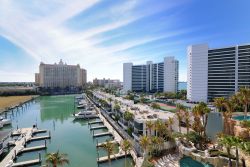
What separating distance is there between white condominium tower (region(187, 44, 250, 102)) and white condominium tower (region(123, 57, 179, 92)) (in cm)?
4807

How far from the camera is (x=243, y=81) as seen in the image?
90500mm

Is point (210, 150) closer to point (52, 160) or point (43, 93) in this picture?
point (52, 160)

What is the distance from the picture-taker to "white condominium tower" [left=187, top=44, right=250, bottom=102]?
90.9 meters

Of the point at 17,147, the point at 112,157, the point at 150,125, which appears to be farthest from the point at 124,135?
the point at 17,147

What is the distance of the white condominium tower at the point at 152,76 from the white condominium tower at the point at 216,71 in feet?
158

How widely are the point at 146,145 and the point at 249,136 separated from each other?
1955 cm

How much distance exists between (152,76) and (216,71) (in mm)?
73963

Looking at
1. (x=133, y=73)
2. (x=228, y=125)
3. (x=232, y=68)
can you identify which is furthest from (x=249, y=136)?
(x=133, y=73)

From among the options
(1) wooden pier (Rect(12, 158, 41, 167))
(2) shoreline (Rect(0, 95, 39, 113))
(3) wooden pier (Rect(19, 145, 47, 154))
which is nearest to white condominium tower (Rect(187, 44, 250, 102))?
(3) wooden pier (Rect(19, 145, 47, 154))

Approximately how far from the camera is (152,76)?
17112 cm

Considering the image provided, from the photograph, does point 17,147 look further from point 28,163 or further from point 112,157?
point 112,157

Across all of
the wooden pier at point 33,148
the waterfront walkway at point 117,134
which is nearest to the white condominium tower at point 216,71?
the waterfront walkway at point 117,134

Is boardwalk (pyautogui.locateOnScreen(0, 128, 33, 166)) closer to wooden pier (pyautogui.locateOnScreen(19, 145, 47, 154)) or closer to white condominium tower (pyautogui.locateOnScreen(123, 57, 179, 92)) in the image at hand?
wooden pier (pyautogui.locateOnScreen(19, 145, 47, 154))

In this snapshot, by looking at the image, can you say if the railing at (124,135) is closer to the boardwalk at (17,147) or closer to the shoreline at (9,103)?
the boardwalk at (17,147)
